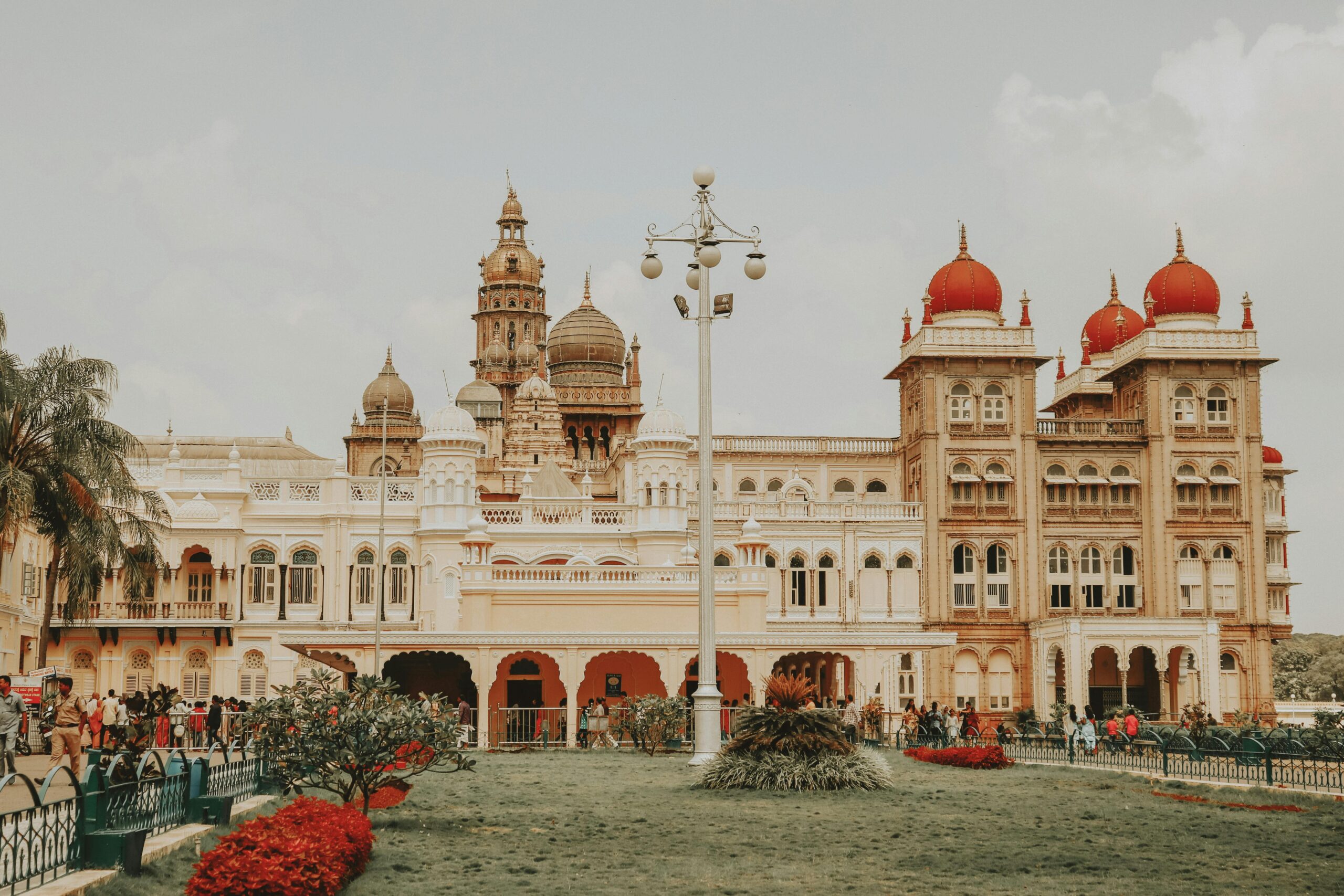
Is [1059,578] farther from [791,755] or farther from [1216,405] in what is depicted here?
[791,755]

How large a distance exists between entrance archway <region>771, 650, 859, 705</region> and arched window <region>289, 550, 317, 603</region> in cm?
1639

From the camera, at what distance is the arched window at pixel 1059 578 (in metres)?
58.7

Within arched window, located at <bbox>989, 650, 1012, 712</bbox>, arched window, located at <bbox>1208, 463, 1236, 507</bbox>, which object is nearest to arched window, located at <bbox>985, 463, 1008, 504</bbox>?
arched window, located at <bbox>989, 650, 1012, 712</bbox>

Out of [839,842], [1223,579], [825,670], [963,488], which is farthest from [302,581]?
[839,842]

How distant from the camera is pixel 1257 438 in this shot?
59781 millimetres

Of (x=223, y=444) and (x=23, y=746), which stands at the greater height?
(x=223, y=444)

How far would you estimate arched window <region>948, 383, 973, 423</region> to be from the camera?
59078mm

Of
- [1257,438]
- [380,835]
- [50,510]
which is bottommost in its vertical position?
[380,835]

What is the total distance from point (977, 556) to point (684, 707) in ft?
84.9

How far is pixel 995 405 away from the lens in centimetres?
5934

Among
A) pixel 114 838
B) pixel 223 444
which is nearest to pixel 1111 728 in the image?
pixel 114 838

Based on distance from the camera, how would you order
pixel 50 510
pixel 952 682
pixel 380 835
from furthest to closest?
pixel 952 682 → pixel 50 510 → pixel 380 835

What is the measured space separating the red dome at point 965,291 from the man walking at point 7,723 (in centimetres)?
4371

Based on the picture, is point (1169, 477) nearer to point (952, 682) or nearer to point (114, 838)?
point (952, 682)
